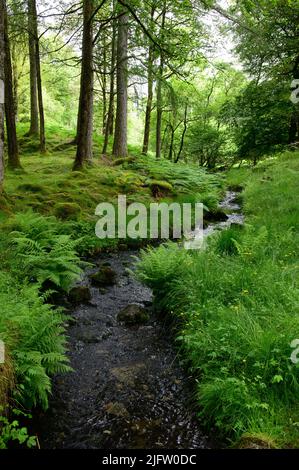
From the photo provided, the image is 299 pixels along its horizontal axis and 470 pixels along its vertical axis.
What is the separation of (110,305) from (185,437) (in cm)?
329

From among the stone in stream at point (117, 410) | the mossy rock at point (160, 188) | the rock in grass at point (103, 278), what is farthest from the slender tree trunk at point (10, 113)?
the stone in stream at point (117, 410)

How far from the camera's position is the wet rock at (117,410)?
4184 mm

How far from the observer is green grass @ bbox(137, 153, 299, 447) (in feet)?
12.0

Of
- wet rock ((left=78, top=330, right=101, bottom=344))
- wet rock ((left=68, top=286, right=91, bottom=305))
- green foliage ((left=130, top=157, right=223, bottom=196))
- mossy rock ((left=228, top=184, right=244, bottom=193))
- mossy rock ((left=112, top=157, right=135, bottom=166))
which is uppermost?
mossy rock ((left=112, top=157, right=135, bottom=166))

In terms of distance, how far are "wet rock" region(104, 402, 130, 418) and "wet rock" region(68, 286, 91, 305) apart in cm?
277

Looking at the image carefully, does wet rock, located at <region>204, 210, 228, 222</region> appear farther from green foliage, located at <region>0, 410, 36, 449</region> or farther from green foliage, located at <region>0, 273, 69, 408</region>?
green foliage, located at <region>0, 410, 36, 449</region>

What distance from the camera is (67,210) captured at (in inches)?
418

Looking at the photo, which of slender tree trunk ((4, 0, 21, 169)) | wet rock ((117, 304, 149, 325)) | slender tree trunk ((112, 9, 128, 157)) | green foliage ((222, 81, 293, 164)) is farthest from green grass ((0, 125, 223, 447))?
green foliage ((222, 81, 293, 164))

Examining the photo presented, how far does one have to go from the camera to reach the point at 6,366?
3.73m

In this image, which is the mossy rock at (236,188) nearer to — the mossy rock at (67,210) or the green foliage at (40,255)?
the mossy rock at (67,210)

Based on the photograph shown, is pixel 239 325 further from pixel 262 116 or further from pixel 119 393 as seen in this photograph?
pixel 262 116

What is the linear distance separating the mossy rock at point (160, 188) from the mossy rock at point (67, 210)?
3.92 m

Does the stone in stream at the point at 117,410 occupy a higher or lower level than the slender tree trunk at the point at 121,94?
lower

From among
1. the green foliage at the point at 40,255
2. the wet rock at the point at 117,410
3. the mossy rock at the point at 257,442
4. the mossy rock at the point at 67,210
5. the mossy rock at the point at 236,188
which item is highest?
the mossy rock at the point at 236,188
